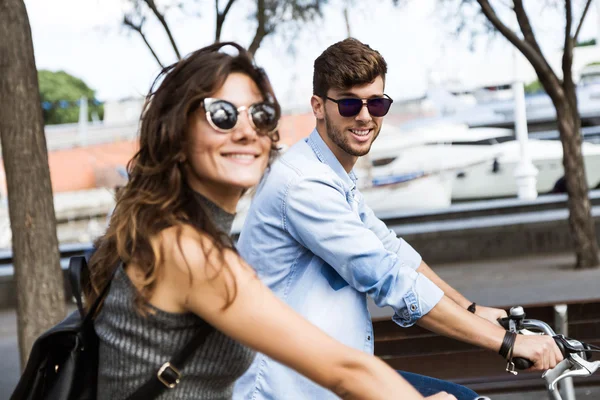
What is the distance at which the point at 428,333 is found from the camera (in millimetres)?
4477

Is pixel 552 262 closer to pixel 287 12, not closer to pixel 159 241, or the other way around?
pixel 287 12

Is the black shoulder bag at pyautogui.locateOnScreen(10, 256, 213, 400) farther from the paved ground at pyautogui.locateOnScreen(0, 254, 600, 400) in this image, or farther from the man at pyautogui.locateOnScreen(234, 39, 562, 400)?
the paved ground at pyautogui.locateOnScreen(0, 254, 600, 400)

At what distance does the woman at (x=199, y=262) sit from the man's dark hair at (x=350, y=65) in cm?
98

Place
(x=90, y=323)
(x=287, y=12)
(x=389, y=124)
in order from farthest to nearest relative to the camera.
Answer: (x=389, y=124) → (x=287, y=12) → (x=90, y=323)

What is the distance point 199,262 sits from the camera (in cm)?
164

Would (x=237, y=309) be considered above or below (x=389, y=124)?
above

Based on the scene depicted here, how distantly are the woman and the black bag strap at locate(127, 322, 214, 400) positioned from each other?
12mm

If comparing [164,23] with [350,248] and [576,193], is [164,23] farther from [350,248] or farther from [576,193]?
[350,248]

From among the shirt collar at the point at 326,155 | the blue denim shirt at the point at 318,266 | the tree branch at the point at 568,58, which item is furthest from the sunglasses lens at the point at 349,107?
the tree branch at the point at 568,58

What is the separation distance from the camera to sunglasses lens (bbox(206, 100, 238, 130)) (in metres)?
1.77

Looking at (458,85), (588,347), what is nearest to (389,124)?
(458,85)

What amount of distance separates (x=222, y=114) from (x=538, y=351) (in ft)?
3.70

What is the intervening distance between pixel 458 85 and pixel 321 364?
998 inches

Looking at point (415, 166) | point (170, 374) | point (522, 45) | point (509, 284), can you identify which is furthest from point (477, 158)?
point (170, 374)
